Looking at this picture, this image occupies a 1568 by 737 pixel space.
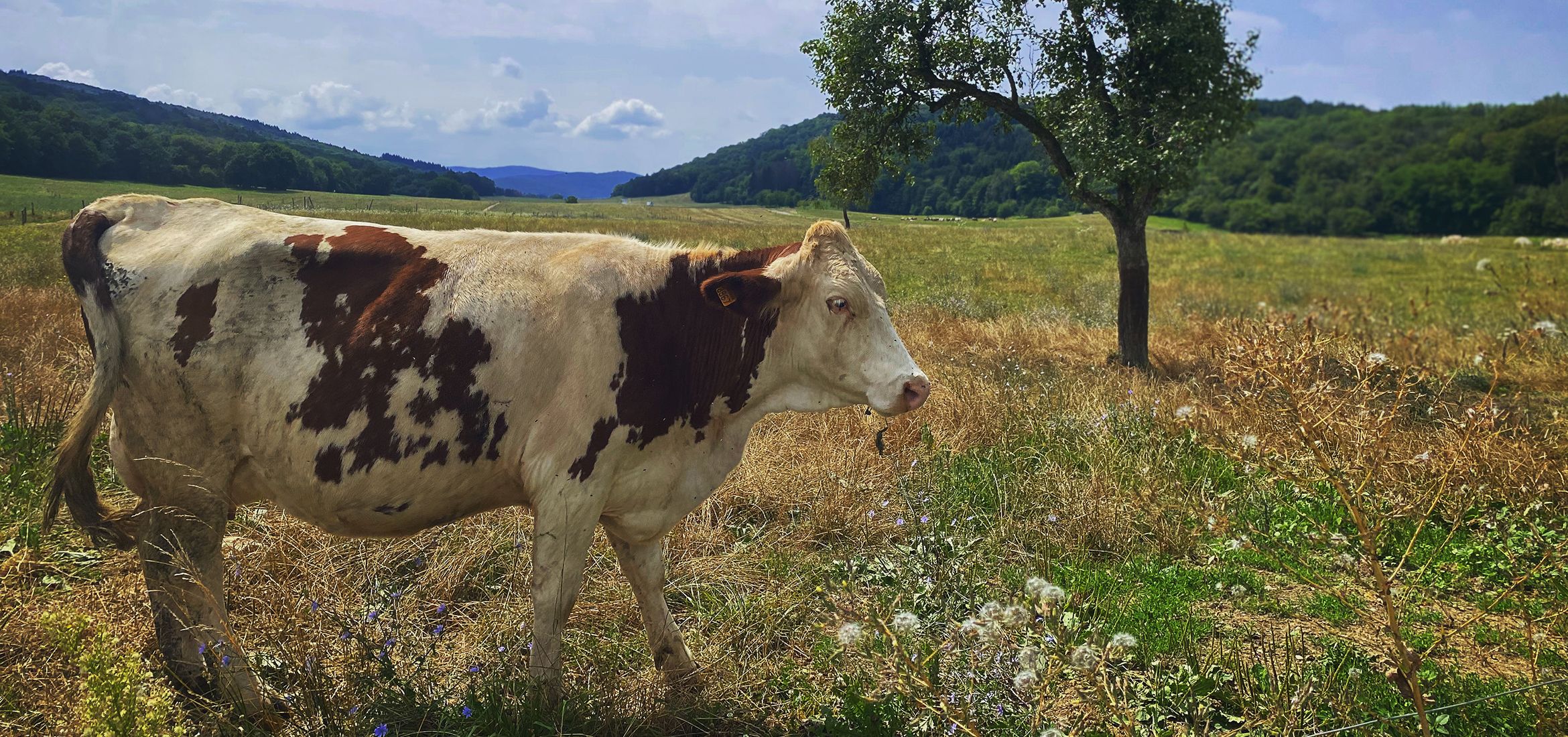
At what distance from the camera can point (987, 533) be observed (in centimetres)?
540

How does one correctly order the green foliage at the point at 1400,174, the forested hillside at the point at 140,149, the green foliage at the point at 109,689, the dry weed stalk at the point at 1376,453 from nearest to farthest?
the green foliage at the point at 109,689 → the dry weed stalk at the point at 1376,453 → the forested hillside at the point at 140,149 → the green foliage at the point at 1400,174

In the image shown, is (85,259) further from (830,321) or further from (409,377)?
(830,321)

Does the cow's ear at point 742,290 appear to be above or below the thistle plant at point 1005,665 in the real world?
above

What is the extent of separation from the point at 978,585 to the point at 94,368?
434 cm

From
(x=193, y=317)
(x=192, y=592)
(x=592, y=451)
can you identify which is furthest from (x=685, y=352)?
(x=192, y=592)

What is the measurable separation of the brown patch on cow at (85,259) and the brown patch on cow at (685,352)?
6.65ft

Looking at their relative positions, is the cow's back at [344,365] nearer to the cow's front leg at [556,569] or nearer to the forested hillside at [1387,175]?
the cow's front leg at [556,569]

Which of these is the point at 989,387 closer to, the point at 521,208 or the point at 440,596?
the point at 440,596

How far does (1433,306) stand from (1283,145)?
5901 centimetres

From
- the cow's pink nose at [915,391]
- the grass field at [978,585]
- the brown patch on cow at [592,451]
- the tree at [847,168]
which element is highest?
the tree at [847,168]

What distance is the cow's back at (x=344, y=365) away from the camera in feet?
10.1

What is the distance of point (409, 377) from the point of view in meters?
3.11

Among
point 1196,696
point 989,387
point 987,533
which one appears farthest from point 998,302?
point 1196,696

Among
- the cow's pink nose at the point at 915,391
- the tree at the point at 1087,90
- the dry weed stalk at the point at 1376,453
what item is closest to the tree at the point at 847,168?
the tree at the point at 1087,90
